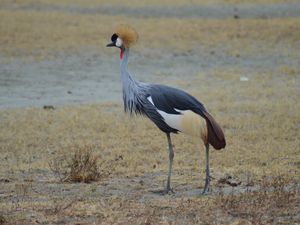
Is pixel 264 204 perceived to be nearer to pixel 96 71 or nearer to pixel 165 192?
pixel 165 192

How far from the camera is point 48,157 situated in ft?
29.7

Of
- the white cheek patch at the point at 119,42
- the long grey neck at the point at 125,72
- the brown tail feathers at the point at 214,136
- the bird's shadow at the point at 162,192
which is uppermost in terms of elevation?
the white cheek patch at the point at 119,42

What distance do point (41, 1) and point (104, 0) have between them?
6.95ft

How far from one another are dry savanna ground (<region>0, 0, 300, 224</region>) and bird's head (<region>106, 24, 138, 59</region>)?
3.91 ft

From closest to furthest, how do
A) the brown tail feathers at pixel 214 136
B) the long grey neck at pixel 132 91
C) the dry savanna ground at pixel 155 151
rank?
the dry savanna ground at pixel 155 151, the brown tail feathers at pixel 214 136, the long grey neck at pixel 132 91

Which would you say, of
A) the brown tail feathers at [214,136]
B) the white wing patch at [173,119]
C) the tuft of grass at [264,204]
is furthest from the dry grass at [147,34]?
the tuft of grass at [264,204]

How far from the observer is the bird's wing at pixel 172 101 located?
7184mm

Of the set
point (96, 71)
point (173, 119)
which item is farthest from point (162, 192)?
point (96, 71)

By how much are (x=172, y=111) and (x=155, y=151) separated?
2168 mm

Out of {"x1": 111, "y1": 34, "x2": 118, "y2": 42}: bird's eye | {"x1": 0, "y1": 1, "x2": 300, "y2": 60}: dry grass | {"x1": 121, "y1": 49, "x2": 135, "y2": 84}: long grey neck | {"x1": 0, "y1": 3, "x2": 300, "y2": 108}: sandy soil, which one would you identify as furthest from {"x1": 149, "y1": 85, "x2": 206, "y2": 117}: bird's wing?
{"x1": 0, "y1": 1, "x2": 300, "y2": 60}: dry grass

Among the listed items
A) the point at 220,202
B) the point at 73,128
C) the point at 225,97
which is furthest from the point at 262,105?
the point at 220,202

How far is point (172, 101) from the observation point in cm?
722

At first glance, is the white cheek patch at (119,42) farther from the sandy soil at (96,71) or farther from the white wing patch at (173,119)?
the sandy soil at (96,71)

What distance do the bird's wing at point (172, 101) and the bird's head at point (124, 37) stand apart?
0.62 metres
